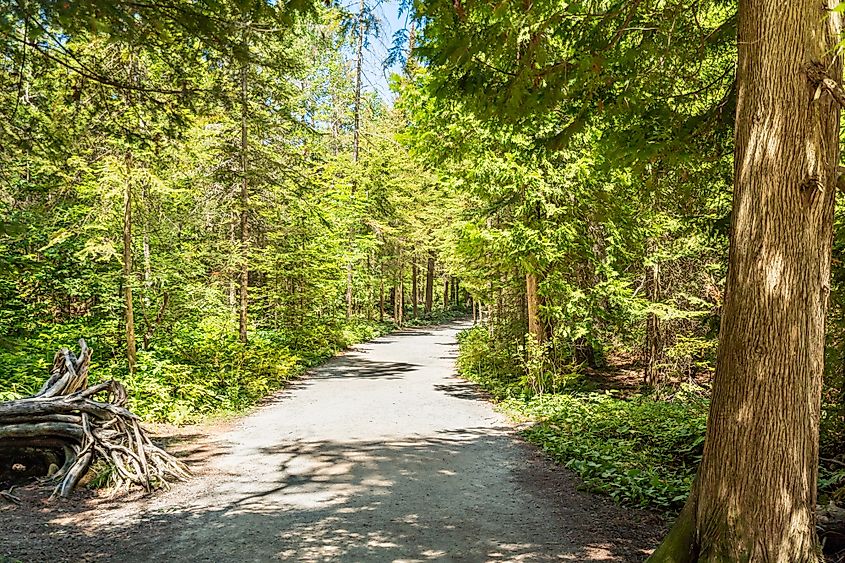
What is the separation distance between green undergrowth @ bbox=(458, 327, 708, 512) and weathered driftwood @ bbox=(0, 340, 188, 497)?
17.4 ft

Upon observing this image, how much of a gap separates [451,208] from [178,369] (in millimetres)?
11728

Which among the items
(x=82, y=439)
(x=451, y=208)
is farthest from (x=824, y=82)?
(x=451, y=208)

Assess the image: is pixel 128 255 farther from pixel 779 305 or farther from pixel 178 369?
pixel 779 305

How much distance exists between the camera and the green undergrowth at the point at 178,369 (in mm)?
10734

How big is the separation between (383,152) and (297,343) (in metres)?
15.7

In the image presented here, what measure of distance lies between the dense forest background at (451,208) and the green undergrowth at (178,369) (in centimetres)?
7

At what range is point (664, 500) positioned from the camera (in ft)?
19.8

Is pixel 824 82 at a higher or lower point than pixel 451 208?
lower

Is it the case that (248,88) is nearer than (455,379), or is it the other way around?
(248,88)

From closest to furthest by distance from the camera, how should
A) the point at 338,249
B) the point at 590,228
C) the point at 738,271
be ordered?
the point at 738,271
the point at 590,228
the point at 338,249

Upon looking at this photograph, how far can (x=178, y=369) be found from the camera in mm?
11719

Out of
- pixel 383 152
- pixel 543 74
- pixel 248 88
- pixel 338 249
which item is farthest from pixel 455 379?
pixel 383 152

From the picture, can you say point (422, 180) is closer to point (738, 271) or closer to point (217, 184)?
point (217, 184)

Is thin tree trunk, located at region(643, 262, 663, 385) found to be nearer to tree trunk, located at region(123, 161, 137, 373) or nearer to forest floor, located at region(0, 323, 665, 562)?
forest floor, located at region(0, 323, 665, 562)
